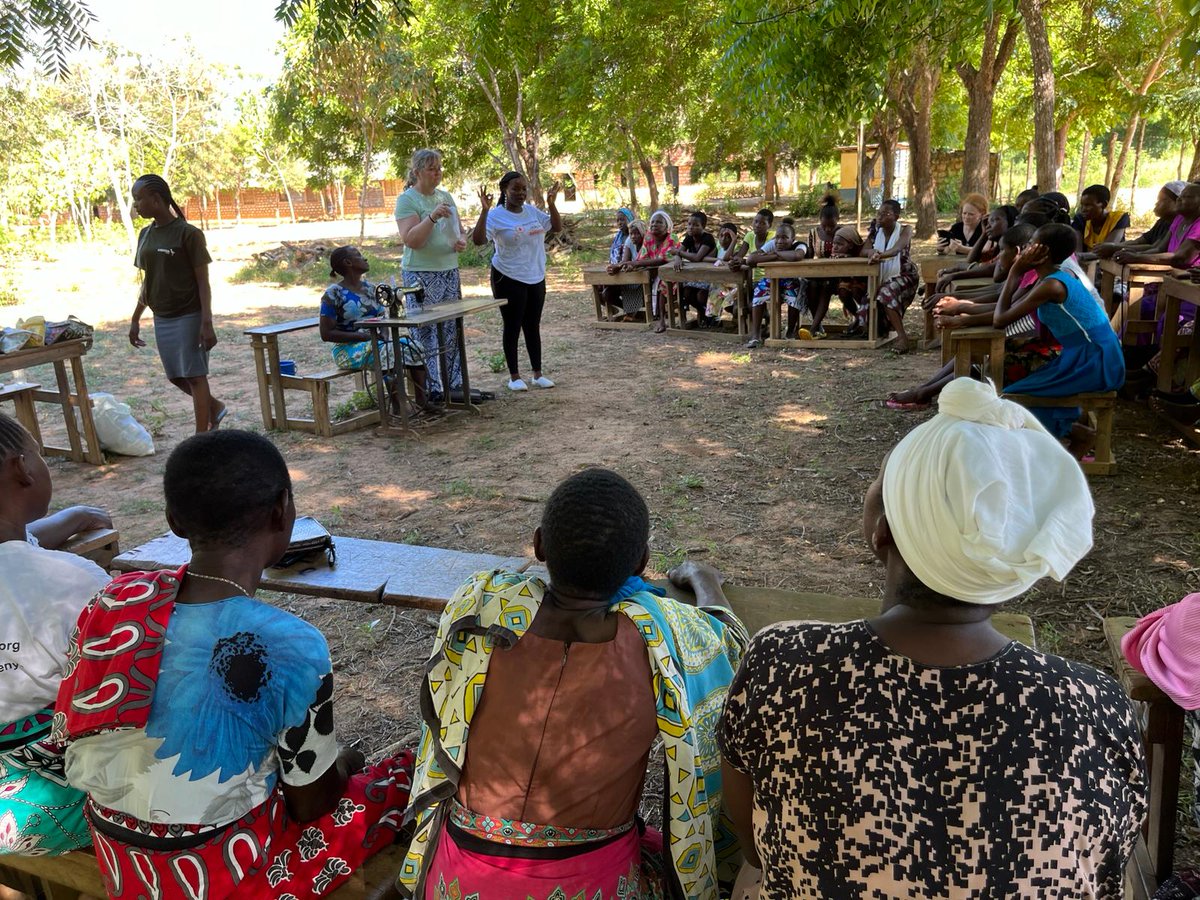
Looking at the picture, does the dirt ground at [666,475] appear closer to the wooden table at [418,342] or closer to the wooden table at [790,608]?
the wooden table at [418,342]

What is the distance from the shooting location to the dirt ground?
12.6 feet

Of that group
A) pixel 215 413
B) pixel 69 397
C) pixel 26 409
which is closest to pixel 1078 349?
pixel 215 413

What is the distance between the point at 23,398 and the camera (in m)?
5.96

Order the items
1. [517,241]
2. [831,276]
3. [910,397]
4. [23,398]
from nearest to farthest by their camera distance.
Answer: [23,398], [910,397], [517,241], [831,276]

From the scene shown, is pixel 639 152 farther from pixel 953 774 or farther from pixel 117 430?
pixel 953 774

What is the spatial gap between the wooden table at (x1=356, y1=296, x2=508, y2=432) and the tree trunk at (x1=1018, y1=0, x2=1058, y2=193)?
244 inches

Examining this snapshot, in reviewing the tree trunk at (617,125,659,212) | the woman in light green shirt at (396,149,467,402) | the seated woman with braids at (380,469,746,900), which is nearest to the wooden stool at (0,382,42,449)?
the woman in light green shirt at (396,149,467,402)

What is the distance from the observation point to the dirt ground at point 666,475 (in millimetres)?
3833

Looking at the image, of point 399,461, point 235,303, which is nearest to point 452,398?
point 399,461

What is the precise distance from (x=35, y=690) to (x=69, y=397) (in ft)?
16.9

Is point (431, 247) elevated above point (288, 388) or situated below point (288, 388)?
above

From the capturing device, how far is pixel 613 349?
956 centimetres

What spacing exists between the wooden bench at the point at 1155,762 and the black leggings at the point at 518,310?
18.9 ft

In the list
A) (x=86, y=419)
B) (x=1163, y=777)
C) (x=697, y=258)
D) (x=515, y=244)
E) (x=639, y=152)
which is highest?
(x=639, y=152)
